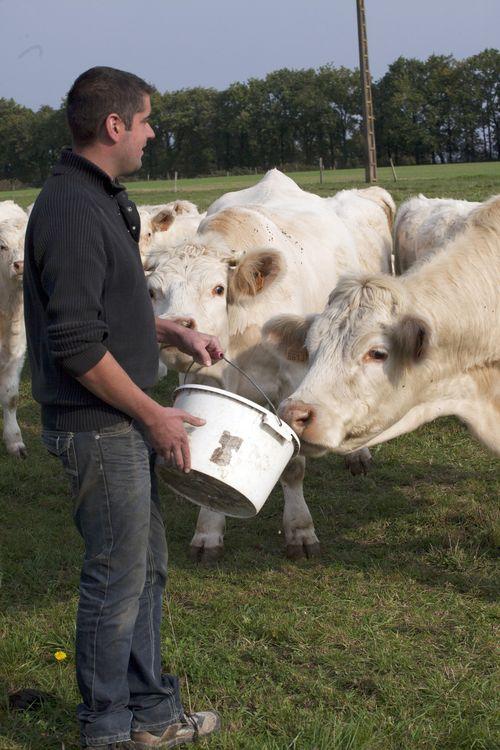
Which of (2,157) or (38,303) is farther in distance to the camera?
(2,157)

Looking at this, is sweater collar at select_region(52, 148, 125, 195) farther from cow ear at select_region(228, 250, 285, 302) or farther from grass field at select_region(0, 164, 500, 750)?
cow ear at select_region(228, 250, 285, 302)

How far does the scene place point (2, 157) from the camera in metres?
81.1

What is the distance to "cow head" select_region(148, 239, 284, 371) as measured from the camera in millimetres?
5286

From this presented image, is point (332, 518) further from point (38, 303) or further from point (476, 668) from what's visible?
point (38, 303)

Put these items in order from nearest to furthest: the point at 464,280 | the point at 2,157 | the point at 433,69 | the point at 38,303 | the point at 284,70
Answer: the point at 38,303 < the point at 464,280 < the point at 2,157 < the point at 433,69 < the point at 284,70

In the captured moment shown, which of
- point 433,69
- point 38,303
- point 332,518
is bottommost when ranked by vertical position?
point 332,518

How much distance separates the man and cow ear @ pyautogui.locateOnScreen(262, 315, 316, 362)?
162cm

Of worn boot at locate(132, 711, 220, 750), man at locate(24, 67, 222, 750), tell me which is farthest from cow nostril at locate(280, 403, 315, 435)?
worn boot at locate(132, 711, 220, 750)

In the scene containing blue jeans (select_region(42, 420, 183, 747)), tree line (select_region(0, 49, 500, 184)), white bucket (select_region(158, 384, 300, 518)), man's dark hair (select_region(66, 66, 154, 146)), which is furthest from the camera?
tree line (select_region(0, 49, 500, 184))

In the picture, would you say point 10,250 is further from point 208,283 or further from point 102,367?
point 102,367

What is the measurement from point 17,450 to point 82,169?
537 centimetres

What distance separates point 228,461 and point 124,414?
47cm

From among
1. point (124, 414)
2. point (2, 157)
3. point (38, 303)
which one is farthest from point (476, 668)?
point (2, 157)

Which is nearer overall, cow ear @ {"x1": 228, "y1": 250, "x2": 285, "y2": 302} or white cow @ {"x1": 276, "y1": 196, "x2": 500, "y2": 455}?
white cow @ {"x1": 276, "y1": 196, "x2": 500, "y2": 455}
